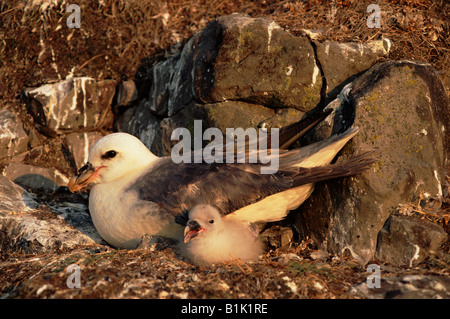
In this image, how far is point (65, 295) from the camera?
12.0ft

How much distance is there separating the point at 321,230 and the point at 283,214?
0.43 meters

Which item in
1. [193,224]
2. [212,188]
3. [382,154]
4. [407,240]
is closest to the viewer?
[193,224]

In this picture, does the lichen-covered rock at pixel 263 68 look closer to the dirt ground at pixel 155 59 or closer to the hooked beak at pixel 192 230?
the dirt ground at pixel 155 59

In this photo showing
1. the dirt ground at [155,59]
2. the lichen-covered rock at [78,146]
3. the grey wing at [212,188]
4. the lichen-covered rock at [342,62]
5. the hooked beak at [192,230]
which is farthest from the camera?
the lichen-covered rock at [78,146]

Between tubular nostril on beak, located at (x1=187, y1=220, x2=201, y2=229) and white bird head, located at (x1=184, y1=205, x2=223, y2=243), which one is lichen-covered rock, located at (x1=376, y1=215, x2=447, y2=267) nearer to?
white bird head, located at (x1=184, y1=205, x2=223, y2=243)

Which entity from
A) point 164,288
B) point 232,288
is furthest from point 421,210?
point 164,288

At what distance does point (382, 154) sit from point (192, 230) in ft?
6.78

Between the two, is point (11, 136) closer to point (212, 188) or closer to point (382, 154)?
point (212, 188)

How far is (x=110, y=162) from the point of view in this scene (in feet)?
17.2

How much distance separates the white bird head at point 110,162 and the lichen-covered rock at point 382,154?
75.6 inches

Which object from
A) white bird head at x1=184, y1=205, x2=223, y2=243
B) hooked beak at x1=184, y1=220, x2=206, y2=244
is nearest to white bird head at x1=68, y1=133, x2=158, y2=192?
white bird head at x1=184, y1=205, x2=223, y2=243

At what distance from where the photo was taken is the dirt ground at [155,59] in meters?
3.90

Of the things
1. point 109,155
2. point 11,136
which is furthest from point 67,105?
point 109,155

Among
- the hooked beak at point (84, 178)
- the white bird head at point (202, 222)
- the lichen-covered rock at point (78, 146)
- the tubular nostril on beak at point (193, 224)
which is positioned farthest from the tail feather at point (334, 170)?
the lichen-covered rock at point (78, 146)
